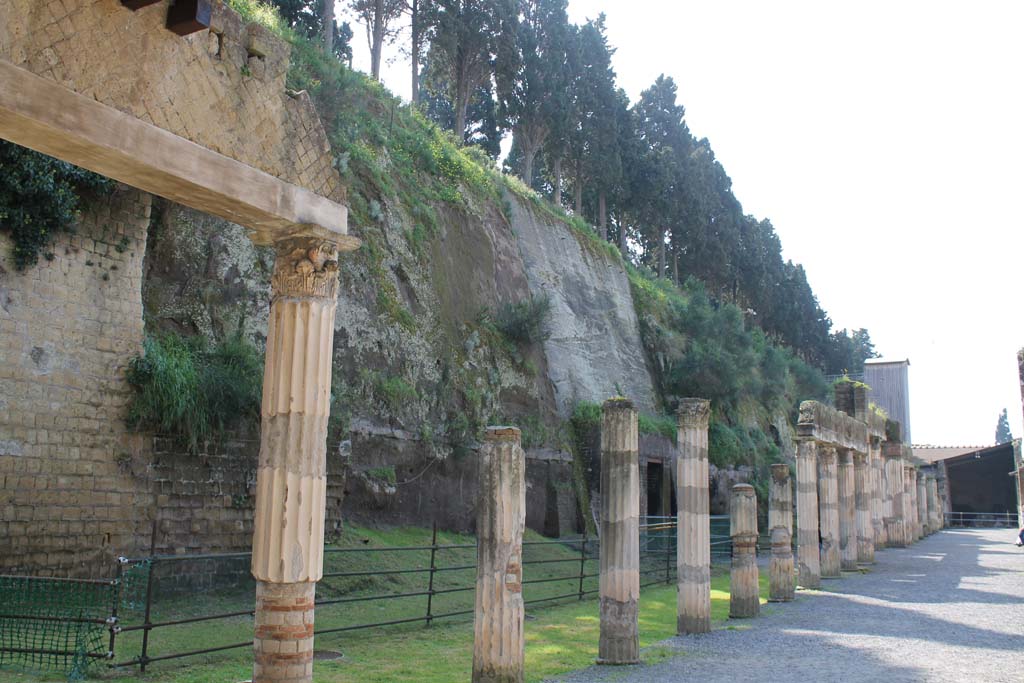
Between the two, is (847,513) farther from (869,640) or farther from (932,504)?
(932,504)

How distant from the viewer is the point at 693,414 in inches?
494

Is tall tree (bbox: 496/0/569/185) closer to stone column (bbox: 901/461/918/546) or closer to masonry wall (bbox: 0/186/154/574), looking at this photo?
stone column (bbox: 901/461/918/546)

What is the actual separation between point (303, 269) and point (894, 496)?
3135 cm

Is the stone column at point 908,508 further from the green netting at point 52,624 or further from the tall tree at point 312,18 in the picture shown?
the green netting at point 52,624

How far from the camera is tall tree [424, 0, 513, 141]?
102 ft

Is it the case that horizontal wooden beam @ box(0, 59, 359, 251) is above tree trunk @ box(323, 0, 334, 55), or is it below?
below

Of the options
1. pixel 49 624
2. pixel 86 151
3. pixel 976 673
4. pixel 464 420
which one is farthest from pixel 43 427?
pixel 976 673

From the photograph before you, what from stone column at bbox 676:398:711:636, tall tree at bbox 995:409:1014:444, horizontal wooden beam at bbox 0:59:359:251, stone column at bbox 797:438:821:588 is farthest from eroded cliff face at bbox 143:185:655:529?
tall tree at bbox 995:409:1014:444

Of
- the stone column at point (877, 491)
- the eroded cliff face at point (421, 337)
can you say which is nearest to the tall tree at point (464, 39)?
the eroded cliff face at point (421, 337)

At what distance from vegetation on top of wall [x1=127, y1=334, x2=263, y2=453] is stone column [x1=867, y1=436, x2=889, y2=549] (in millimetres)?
21465

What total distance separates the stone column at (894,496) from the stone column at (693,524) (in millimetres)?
23138

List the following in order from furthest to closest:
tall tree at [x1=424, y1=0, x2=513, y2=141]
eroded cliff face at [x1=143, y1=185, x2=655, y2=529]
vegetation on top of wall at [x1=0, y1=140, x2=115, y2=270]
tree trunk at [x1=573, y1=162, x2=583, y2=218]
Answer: tree trunk at [x1=573, y1=162, x2=583, y2=218] → tall tree at [x1=424, y1=0, x2=513, y2=141] → eroded cliff face at [x1=143, y1=185, x2=655, y2=529] → vegetation on top of wall at [x1=0, y1=140, x2=115, y2=270]

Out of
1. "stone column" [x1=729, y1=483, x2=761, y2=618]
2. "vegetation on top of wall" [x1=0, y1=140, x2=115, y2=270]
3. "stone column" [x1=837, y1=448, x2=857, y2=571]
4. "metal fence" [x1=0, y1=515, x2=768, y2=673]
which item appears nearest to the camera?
"metal fence" [x1=0, y1=515, x2=768, y2=673]

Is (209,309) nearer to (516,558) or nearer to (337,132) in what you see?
(337,132)
